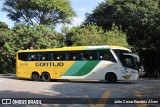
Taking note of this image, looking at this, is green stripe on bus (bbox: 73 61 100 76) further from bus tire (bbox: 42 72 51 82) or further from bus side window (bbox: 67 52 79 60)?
bus tire (bbox: 42 72 51 82)

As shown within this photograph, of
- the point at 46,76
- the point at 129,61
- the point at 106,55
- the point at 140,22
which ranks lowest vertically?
the point at 46,76

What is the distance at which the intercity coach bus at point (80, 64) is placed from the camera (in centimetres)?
2639

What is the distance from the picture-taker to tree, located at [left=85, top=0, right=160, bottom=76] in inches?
1721

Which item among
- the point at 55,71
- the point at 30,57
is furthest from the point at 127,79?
the point at 30,57

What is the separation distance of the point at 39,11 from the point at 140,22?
737 inches

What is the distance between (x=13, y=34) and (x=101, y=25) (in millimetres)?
11017

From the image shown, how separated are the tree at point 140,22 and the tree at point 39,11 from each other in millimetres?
9758

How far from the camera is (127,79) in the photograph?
26.5 meters

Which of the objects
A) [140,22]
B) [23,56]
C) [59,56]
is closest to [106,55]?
[59,56]

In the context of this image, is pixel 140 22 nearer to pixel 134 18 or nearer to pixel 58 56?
pixel 134 18

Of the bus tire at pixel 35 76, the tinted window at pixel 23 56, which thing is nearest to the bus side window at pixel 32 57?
the tinted window at pixel 23 56

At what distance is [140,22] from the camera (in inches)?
1740

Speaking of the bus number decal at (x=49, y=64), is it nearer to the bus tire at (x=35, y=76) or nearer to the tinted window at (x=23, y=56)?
the bus tire at (x=35, y=76)

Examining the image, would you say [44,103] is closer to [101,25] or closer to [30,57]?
[30,57]
